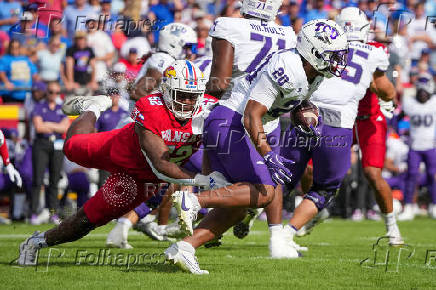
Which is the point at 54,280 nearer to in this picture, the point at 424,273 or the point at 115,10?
the point at 424,273

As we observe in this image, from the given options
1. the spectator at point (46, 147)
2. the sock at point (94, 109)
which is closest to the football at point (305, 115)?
the sock at point (94, 109)

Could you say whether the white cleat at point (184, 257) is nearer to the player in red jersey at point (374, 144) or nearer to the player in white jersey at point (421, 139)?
the player in red jersey at point (374, 144)

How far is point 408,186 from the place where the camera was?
492 inches

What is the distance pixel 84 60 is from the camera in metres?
11.8

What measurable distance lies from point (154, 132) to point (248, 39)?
5.82 ft

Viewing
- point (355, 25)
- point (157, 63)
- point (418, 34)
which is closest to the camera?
point (355, 25)

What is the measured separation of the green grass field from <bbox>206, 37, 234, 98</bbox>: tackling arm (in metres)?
1.39

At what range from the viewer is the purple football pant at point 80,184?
10398 millimetres

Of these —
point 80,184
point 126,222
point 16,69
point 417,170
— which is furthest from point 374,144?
point 16,69

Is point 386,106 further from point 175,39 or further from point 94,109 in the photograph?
point 94,109

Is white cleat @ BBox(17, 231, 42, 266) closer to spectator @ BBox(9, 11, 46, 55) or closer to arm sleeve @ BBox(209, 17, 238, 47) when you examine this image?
arm sleeve @ BBox(209, 17, 238, 47)

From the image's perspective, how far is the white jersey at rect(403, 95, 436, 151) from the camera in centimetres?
1266

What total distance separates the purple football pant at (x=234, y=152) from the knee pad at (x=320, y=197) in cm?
157

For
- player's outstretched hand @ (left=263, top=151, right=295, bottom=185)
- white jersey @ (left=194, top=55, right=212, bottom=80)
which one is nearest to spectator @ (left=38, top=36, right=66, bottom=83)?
white jersey @ (left=194, top=55, right=212, bottom=80)
